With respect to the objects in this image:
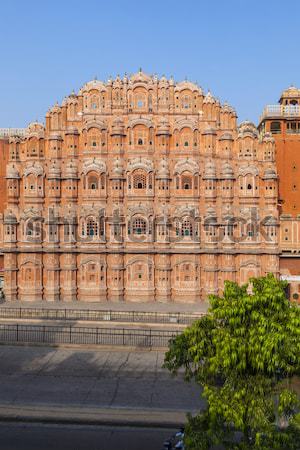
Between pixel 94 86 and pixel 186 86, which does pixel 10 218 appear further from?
pixel 186 86

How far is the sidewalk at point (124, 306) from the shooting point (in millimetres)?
49938

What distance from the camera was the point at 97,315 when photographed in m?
47.5

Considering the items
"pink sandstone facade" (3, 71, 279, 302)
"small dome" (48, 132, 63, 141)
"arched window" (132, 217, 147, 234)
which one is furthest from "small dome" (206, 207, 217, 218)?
"small dome" (48, 132, 63, 141)

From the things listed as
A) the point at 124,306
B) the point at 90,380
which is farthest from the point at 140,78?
the point at 90,380

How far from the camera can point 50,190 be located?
54.9 metres

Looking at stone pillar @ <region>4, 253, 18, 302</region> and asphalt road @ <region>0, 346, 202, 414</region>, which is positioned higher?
stone pillar @ <region>4, 253, 18, 302</region>

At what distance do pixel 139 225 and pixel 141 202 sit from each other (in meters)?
2.57

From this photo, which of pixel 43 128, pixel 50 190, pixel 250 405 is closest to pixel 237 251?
pixel 50 190

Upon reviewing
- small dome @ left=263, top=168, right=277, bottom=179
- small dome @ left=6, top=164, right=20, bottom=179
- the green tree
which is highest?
small dome @ left=6, top=164, right=20, bottom=179

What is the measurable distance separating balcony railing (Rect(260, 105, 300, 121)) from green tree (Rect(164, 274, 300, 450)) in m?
51.6

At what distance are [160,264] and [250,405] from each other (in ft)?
128

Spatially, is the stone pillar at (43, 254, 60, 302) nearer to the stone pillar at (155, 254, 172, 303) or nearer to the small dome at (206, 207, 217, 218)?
the stone pillar at (155, 254, 172, 303)

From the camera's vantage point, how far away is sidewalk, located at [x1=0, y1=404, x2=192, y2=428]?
2414 cm

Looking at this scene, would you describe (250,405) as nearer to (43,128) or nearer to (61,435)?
(61,435)
